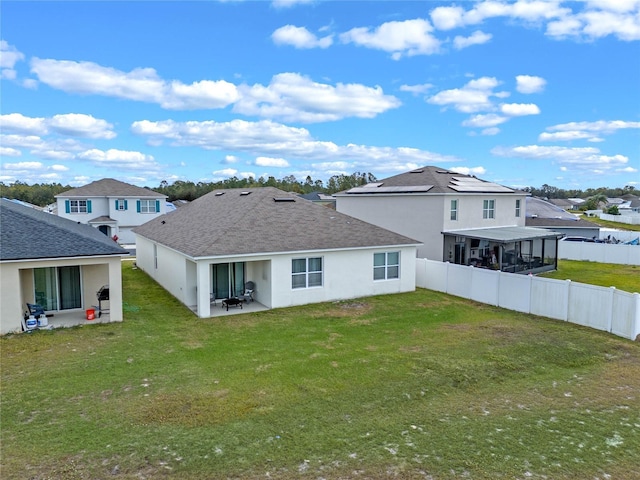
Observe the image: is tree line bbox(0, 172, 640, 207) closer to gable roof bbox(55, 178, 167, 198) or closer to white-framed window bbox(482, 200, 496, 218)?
gable roof bbox(55, 178, 167, 198)

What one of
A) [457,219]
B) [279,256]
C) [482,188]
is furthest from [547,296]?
[482,188]

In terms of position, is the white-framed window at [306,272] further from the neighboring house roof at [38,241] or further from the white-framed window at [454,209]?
the white-framed window at [454,209]

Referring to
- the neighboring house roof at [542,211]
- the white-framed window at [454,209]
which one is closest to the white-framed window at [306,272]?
the white-framed window at [454,209]

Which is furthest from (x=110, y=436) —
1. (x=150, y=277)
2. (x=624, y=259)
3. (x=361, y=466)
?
(x=624, y=259)

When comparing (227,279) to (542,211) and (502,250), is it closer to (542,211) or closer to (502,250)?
(502,250)

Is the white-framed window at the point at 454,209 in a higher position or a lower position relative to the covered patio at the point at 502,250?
higher

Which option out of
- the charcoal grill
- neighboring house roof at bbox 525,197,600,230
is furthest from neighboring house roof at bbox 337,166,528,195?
the charcoal grill
